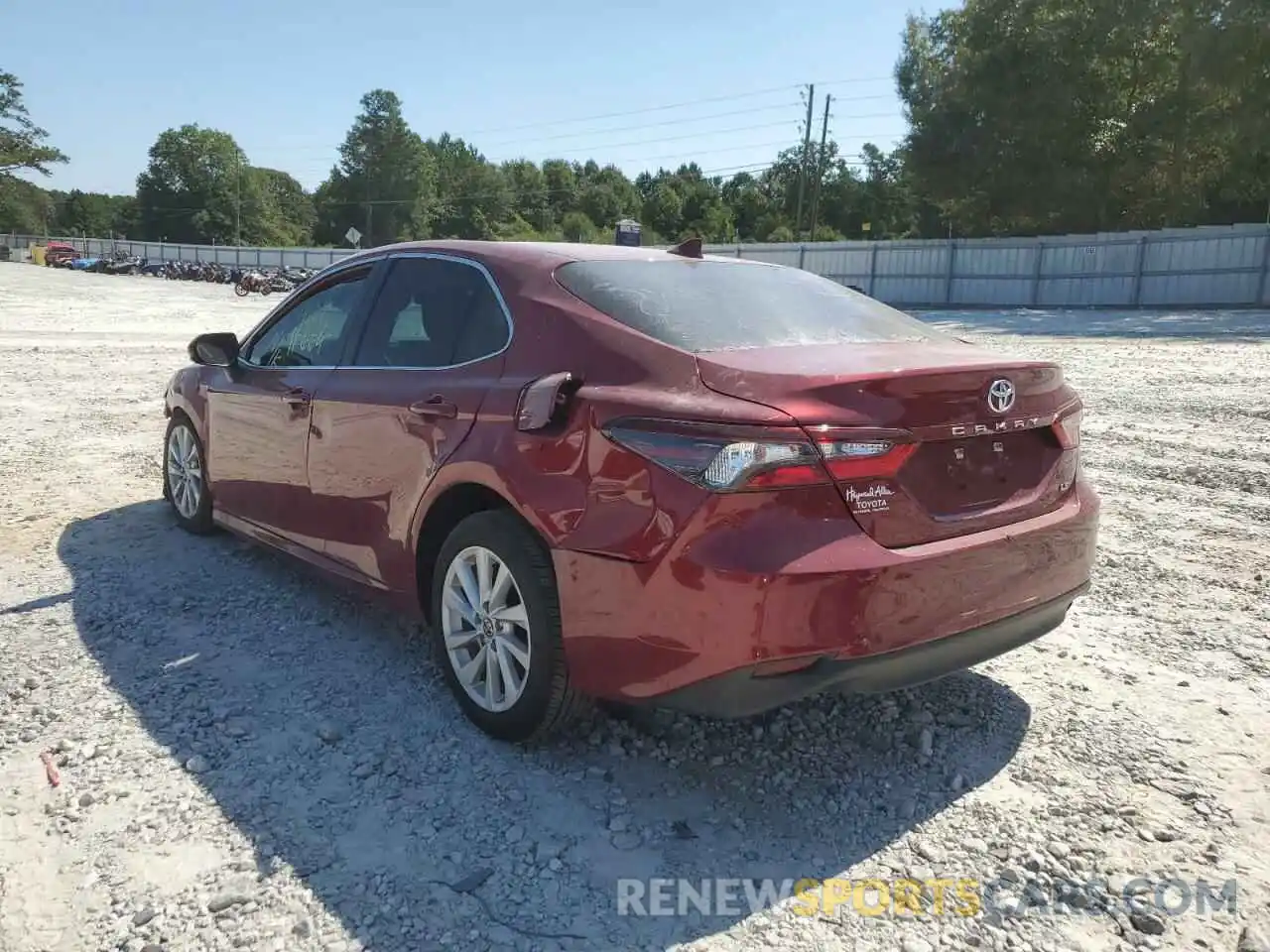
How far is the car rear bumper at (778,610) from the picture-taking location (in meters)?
2.57

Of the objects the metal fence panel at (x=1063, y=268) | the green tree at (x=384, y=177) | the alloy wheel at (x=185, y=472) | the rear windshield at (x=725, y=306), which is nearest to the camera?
the rear windshield at (x=725, y=306)

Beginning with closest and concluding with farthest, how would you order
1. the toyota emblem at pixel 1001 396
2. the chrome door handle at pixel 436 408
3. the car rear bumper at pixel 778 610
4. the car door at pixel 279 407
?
the car rear bumper at pixel 778 610
the toyota emblem at pixel 1001 396
the chrome door handle at pixel 436 408
the car door at pixel 279 407

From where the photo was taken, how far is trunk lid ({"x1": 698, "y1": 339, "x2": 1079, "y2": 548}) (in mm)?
2670

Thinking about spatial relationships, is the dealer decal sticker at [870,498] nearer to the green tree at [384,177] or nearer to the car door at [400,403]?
the car door at [400,403]

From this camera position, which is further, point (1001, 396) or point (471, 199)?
point (471, 199)

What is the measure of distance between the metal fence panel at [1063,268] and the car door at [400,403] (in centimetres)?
2828

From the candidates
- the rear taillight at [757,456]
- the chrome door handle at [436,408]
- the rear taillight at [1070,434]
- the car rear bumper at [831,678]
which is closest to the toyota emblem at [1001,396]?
the rear taillight at [1070,434]

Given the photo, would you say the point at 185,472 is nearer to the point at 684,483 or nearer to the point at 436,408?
the point at 436,408

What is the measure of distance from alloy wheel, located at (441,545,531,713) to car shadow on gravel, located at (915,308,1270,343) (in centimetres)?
1485

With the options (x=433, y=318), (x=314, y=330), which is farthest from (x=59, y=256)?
(x=433, y=318)

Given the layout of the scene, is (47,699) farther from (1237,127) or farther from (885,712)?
(1237,127)

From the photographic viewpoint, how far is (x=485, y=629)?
129 inches

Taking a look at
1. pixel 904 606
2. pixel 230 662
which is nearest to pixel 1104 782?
pixel 904 606

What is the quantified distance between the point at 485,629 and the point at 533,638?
30 cm
